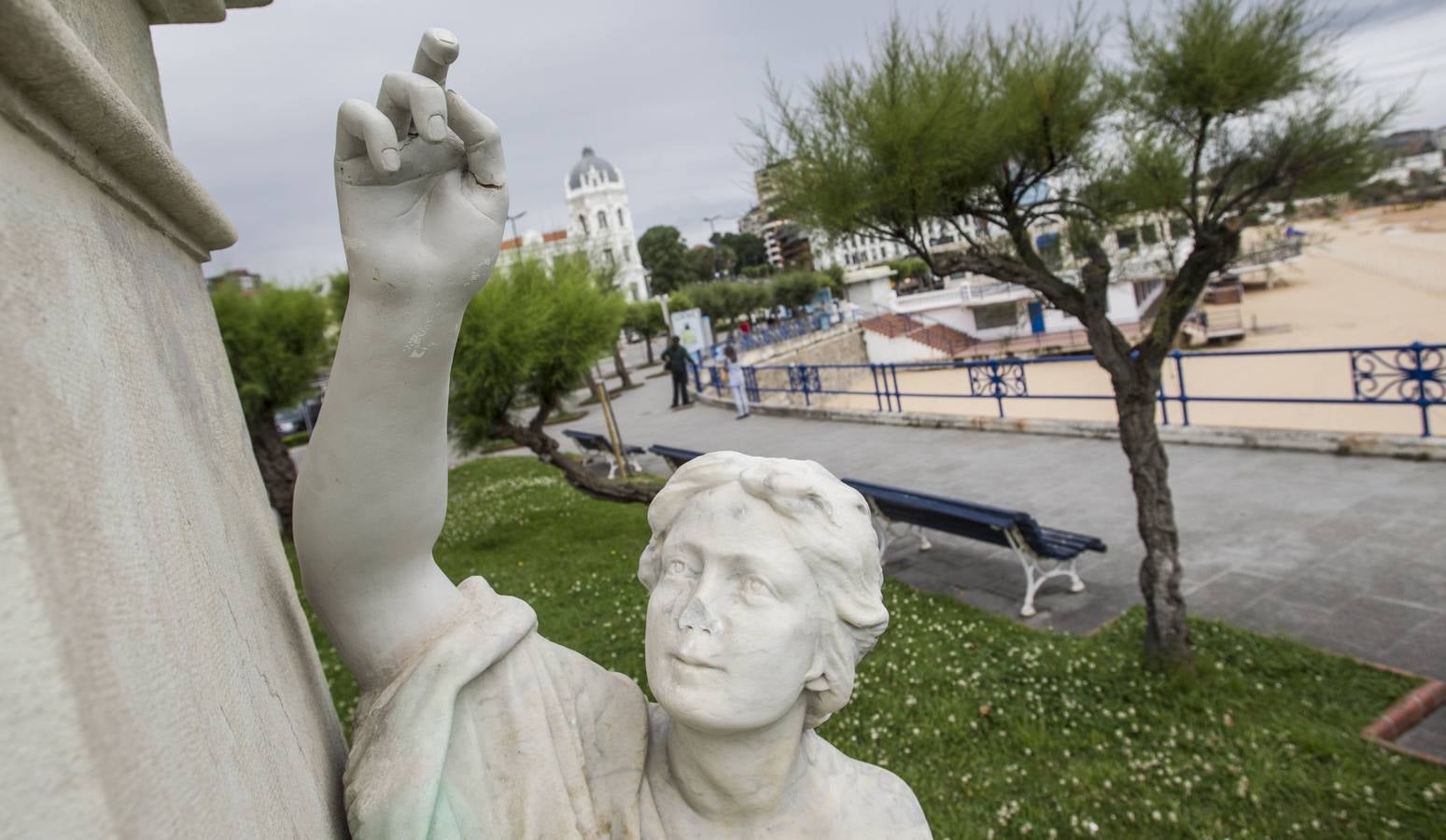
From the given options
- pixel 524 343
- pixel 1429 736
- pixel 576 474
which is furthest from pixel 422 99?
pixel 576 474

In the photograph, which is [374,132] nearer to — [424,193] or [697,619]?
[424,193]

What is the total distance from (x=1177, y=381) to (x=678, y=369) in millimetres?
9454

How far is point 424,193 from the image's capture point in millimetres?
1185

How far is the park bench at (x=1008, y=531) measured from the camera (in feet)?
18.5

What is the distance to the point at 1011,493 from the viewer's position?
841 centimetres

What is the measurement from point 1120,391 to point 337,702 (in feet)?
16.5

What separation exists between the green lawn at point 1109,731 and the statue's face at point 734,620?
2.78 m

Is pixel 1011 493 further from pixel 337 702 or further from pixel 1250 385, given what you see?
pixel 1250 385

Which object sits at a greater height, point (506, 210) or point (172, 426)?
point (506, 210)

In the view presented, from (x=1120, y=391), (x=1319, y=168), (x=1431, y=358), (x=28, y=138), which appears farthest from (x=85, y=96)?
(x=1431, y=358)

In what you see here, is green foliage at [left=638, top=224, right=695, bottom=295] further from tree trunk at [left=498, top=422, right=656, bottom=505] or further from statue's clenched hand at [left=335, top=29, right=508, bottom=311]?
statue's clenched hand at [left=335, top=29, right=508, bottom=311]

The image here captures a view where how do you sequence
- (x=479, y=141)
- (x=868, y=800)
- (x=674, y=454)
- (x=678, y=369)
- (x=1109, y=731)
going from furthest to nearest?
(x=678, y=369) < (x=674, y=454) < (x=1109, y=731) < (x=868, y=800) < (x=479, y=141)

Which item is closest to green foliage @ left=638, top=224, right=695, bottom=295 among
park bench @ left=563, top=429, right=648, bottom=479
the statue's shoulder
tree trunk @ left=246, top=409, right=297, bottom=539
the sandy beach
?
the sandy beach

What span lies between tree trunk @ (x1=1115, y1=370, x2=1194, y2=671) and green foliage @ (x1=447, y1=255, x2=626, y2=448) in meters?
5.63
